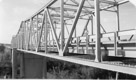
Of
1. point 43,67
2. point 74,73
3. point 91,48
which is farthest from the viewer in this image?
point 74,73

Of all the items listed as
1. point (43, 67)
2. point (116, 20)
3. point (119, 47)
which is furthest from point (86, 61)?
point (43, 67)

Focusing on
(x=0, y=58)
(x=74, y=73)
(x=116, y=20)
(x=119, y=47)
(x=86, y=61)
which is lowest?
(x=74, y=73)

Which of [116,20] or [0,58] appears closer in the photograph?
[116,20]

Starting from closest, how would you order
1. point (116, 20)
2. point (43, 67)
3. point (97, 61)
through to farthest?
point (97, 61) → point (116, 20) → point (43, 67)

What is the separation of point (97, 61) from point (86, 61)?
3.02 ft

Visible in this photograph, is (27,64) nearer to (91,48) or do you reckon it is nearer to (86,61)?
(91,48)

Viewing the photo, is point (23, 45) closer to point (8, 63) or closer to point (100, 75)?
point (100, 75)

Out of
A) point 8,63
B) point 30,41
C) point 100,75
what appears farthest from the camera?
point 8,63

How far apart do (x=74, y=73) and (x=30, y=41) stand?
3093cm

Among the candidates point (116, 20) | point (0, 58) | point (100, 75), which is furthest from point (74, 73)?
point (116, 20)

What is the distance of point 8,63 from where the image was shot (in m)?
60.6

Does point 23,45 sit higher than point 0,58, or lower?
higher

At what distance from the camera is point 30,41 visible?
2503 cm

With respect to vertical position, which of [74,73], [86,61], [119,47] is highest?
[119,47]
